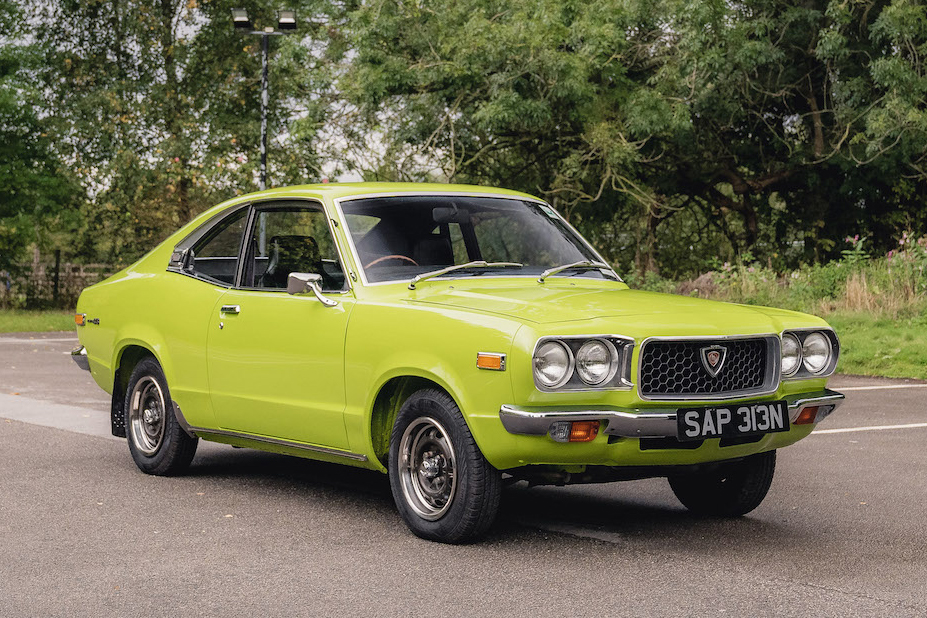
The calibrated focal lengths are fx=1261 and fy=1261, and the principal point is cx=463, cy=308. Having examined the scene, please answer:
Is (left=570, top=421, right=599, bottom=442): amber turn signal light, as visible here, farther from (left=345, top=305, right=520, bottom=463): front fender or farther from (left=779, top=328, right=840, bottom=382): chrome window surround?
(left=779, top=328, right=840, bottom=382): chrome window surround

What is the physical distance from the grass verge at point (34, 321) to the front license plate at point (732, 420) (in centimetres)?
2160

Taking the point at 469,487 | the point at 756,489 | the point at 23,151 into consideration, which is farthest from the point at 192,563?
the point at 23,151

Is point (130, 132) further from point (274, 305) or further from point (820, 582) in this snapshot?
point (820, 582)

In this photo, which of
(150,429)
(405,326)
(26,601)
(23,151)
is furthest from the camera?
(23,151)

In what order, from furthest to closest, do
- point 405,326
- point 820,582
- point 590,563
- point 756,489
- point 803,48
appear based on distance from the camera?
point 803,48 < point 756,489 < point 405,326 < point 590,563 < point 820,582

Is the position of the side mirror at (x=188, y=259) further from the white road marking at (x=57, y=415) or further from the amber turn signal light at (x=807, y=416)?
the amber turn signal light at (x=807, y=416)

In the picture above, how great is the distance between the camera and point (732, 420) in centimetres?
570

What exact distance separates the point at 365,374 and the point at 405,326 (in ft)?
1.25

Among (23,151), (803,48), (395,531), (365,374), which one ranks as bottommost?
(395,531)

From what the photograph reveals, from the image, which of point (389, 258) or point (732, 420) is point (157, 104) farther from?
point (732, 420)

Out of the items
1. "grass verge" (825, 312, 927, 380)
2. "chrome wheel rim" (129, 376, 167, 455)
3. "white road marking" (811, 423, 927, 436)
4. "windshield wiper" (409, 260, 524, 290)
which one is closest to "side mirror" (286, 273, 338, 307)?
"windshield wiper" (409, 260, 524, 290)

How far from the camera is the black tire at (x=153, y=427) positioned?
25.9 ft

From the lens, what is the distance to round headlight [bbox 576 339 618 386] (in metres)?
5.56

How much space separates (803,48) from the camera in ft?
85.3
